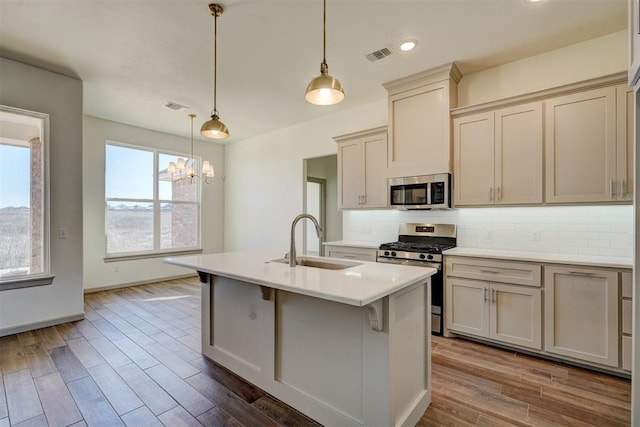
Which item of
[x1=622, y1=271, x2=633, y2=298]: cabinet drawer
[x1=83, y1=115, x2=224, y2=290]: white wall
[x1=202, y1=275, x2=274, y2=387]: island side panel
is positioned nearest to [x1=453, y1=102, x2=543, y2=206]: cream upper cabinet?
[x1=622, y1=271, x2=633, y2=298]: cabinet drawer

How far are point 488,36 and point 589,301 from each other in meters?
2.45

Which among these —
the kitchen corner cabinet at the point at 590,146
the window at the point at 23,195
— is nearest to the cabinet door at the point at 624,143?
the kitchen corner cabinet at the point at 590,146

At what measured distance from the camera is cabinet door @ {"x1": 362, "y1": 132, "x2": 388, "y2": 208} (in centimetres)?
388

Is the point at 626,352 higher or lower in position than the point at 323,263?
lower

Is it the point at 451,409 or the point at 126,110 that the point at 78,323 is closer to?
the point at 126,110

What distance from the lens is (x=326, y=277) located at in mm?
1739

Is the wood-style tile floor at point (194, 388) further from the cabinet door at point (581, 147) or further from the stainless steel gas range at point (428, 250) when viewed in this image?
the cabinet door at point (581, 147)

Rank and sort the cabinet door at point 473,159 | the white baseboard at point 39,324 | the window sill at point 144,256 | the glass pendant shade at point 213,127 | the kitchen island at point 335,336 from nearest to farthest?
the kitchen island at point 335,336, the glass pendant shade at point 213,127, the cabinet door at point 473,159, the white baseboard at point 39,324, the window sill at point 144,256

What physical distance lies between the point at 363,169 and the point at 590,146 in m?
2.30

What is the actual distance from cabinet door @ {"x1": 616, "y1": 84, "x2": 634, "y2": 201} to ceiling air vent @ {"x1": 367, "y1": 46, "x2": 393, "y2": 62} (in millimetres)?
1949

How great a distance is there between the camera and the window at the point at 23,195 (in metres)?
3.23

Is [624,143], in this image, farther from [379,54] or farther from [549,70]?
[379,54]

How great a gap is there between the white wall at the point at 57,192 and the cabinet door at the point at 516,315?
4.73 m

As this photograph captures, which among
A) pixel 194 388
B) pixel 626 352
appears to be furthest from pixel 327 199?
pixel 626 352
